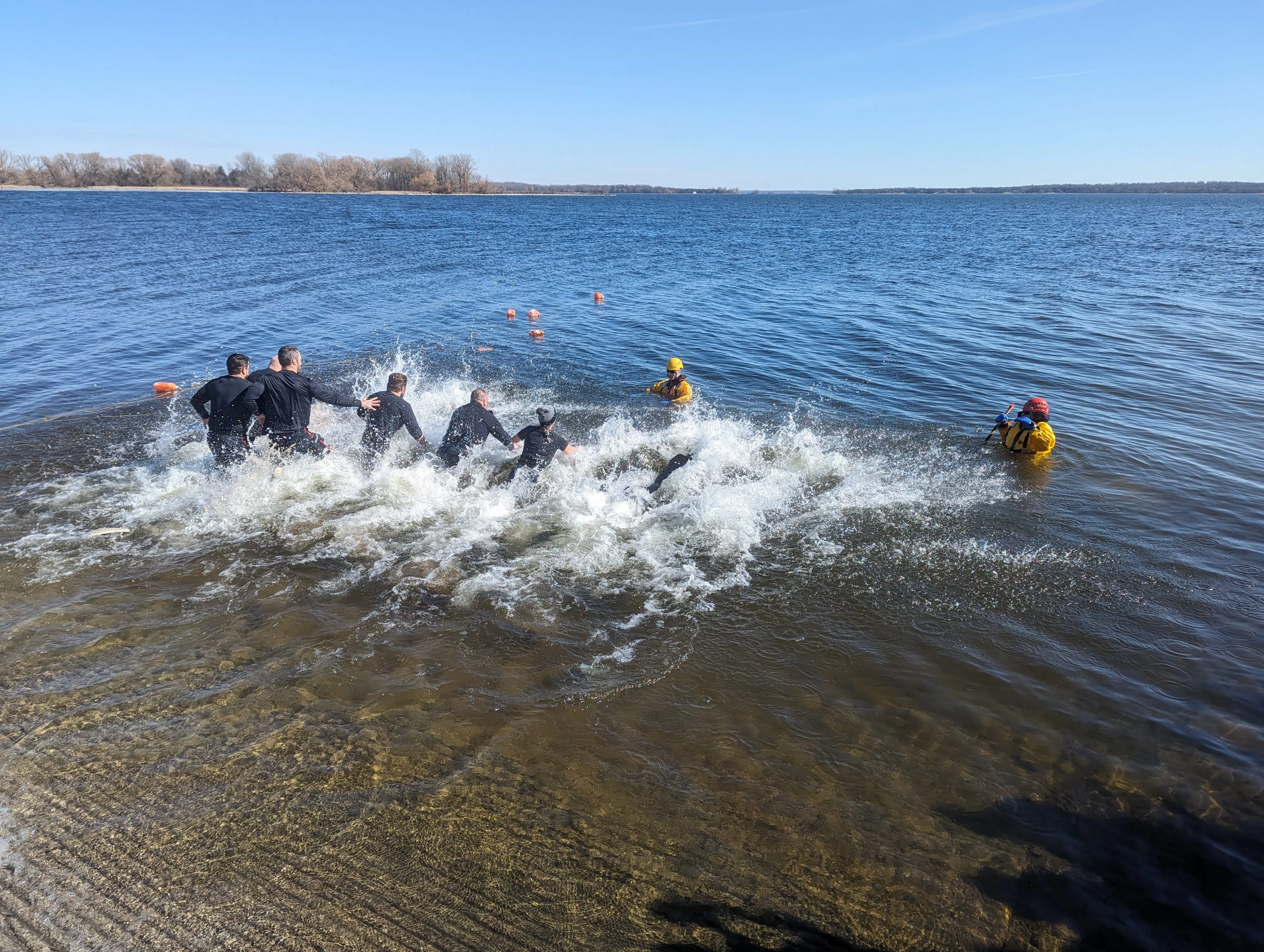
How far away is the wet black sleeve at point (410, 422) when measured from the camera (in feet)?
32.8

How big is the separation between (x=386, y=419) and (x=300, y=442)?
1.29 metres

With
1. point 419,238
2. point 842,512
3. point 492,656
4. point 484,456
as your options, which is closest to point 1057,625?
point 842,512

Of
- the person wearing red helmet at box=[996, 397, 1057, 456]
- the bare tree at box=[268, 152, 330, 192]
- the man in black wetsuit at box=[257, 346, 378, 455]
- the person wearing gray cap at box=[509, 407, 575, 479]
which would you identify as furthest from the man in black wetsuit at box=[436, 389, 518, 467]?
the bare tree at box=[268, 152, 330, 192]

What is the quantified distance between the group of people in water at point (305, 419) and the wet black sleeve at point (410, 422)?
0.05 feet

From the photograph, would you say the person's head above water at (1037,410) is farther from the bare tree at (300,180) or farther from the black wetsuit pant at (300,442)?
the bare tree at (300,180)

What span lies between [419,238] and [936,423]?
1693 inches

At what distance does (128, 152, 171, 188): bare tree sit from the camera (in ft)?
414

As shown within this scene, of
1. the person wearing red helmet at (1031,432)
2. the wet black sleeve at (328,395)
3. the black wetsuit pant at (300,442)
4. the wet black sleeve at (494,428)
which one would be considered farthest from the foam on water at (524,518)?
the wet black sleeve at (328,395)

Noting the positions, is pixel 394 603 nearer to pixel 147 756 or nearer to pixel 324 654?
pixel 324 654

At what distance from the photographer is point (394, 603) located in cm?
711

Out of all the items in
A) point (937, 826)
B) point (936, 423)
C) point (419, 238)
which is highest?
point (419, 238)

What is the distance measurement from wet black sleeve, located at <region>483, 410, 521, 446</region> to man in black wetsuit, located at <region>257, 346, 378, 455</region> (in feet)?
5.30

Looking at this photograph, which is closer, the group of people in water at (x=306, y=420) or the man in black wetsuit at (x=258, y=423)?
the group of people in water at (x=306, y=420)

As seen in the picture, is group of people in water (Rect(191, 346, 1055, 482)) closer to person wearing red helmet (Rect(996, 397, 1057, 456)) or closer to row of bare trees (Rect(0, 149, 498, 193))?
person wearing red helmet (Rect(996, 397, 1057, 456))
